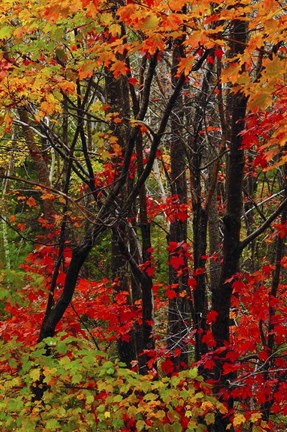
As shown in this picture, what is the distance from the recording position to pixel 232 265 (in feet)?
20.7

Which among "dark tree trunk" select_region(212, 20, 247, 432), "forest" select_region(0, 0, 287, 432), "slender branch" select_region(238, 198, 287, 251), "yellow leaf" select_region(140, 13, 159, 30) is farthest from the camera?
"dark tree trunk" select_region(212, 20, 247, 432)

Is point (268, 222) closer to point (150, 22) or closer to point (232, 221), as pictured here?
point (232, 221)

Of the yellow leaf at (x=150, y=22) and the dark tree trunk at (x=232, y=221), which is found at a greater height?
the yellow leaf at (x=150, y=22)

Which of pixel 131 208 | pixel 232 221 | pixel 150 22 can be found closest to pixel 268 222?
pixel 232 221

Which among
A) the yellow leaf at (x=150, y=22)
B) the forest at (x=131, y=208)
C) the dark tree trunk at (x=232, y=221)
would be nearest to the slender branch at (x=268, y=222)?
the forest at (x=131, y=208)

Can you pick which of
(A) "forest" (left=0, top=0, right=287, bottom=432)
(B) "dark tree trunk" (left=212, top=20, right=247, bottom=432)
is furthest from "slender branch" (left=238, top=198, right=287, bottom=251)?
(B) "dark tree trunk" (left=212, top=20, right=247, bottom=432)

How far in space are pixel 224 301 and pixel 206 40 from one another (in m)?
3.32

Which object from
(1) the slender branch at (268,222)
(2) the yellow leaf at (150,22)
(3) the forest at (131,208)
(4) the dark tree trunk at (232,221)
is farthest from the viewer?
(4) the dark tree trunk at (232,221)

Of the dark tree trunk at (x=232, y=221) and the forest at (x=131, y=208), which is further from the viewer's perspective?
the dark tree trunk at (x=232, y=221)

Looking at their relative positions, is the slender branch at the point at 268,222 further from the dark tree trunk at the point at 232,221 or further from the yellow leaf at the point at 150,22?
the yellow leaf at the point at 150,22

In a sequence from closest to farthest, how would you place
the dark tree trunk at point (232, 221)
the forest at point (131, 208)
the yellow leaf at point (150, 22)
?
1. the yellow leaf at point (150, 22)
2. the forest at point (131, 208)
3. the dark tree trunk at point (232, 221)

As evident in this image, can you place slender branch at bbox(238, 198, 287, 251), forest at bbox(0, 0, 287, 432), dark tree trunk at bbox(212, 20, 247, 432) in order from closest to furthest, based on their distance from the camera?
forest at bbox(0, 0, 287, 432)
slender branch at bbox(238, 198, 287, 251)
dark tree trunk at bbox(212, 20, 247, 432)

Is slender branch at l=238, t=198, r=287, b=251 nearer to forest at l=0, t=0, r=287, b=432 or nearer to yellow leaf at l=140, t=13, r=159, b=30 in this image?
forest at l=0, t=0, r=287, b=432

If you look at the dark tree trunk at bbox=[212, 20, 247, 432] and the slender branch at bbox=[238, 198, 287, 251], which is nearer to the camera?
the slender branch at bbox=[238, 198, 287, 251]
